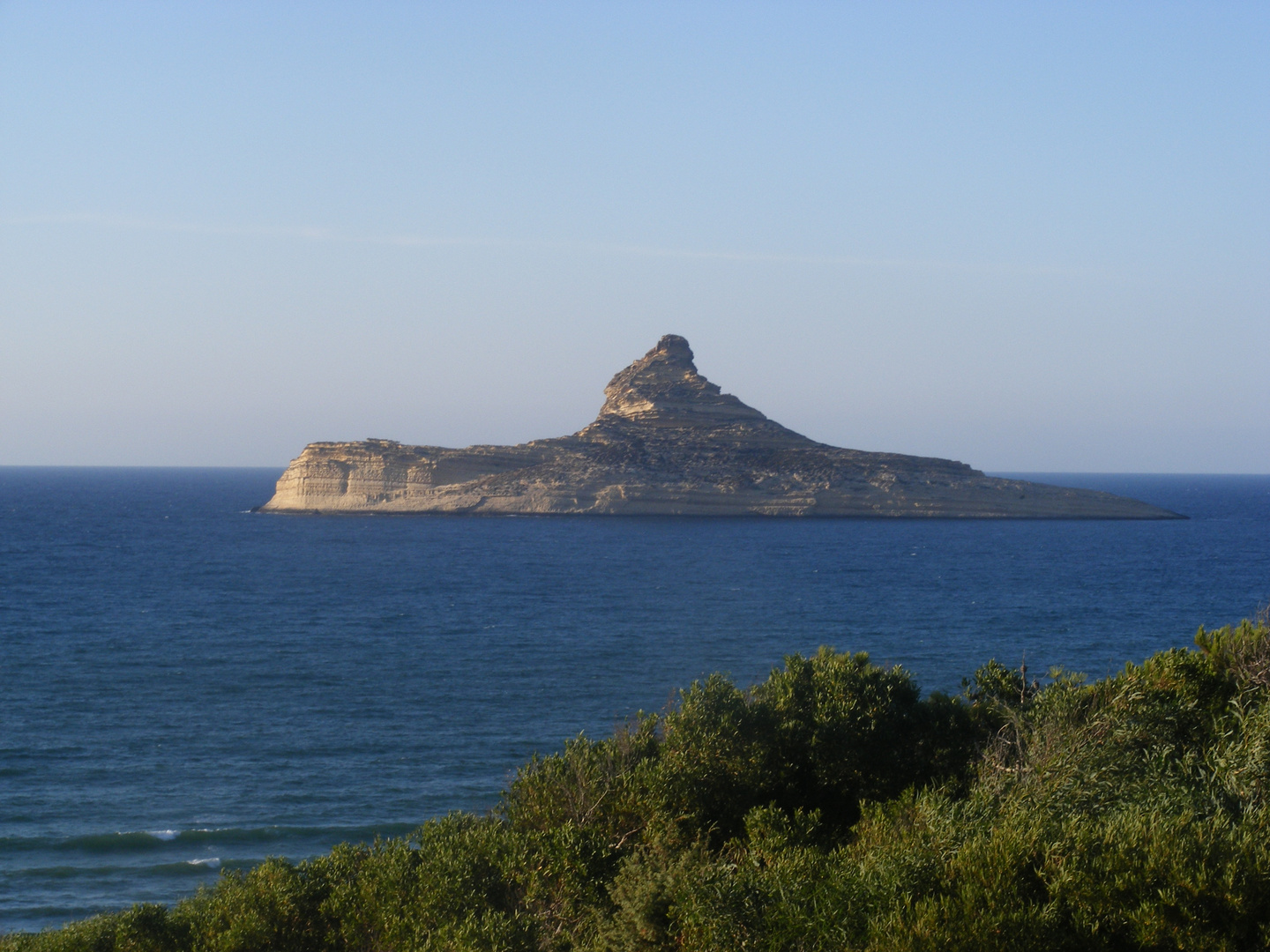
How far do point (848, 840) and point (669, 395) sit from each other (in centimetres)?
10657

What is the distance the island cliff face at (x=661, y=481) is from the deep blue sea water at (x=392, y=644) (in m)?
18.3

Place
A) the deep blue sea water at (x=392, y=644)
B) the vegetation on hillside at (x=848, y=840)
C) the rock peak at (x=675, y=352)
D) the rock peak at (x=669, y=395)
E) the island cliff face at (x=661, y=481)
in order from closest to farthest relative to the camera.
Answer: the vegetation on hillside at (x=848, y=840), the deep blue sea water at (x=392, y=644), the island cliff face at (x=661, y=481), the rock peak at (x=669, y=395), the rock peak at (x=675, y=352)

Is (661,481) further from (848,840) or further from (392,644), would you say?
(848,840)

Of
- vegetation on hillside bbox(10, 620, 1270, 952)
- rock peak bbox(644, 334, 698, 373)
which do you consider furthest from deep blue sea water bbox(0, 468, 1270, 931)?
rock peak bbox(644, 334, 698, 373)

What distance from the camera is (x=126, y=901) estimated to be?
49.4 ft

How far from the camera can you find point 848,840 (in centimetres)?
952

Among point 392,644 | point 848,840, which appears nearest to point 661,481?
point 392,644

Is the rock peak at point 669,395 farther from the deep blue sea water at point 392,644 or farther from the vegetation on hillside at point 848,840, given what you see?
the vegetation on hillside at point 848,840

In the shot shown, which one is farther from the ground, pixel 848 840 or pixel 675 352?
pixel 675 352

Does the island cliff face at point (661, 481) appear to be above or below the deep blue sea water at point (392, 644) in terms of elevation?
above

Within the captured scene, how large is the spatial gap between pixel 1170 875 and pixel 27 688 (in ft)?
96.7

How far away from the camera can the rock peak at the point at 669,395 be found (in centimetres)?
11144

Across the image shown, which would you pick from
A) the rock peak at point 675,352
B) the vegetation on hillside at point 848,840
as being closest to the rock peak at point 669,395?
the rock peak at point 675,352

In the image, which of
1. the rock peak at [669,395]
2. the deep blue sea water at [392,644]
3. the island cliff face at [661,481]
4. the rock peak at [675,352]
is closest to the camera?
the deep blue sea water at [392,644]
